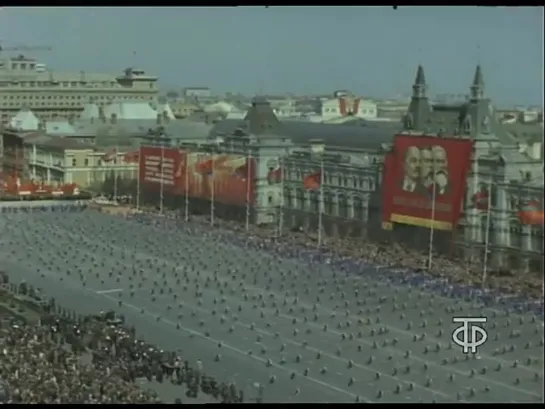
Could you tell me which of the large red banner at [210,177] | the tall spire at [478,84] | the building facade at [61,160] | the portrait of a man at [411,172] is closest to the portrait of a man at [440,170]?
the portrait of a man at [411,172]

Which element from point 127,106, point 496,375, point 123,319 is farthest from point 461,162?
point 127,106

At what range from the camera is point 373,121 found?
7.24m

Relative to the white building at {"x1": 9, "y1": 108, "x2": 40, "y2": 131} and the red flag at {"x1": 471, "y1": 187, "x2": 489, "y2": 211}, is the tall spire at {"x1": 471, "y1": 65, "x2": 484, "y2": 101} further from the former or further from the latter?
the white building at {"x1": 9, "y1": 108, "x2": 40, "y2": 131}

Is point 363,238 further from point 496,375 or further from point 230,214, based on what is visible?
point 496,375

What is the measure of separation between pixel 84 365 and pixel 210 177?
7.53 feet

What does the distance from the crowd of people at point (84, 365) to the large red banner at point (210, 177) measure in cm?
125

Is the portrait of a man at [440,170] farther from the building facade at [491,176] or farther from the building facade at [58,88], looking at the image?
the building facade at [58,88]

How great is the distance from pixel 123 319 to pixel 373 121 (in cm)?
289

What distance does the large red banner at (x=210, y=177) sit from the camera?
6.07 m

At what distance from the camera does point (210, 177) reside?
627 cm

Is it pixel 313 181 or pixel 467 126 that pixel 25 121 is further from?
pixel 467 126

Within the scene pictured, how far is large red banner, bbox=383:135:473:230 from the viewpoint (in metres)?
4.93
